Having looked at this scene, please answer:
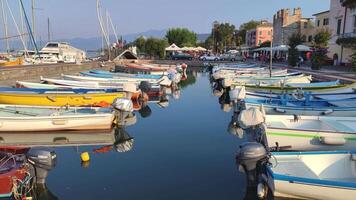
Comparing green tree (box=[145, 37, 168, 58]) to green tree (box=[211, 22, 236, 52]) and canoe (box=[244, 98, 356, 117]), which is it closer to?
green tree (box=[211, 22, 236, 52])

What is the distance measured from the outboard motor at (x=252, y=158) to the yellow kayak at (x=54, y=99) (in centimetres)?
944

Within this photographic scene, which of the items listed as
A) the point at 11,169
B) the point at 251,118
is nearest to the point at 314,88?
the point at 251,118

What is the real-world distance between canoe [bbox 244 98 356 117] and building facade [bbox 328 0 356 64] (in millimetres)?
23232

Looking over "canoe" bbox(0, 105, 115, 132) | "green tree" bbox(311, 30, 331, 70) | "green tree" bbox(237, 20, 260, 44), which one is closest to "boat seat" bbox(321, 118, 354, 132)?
"canoe" bbox(0, 105, 115, 132)

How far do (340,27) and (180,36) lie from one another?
46.5m

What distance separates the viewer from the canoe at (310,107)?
1293 cm

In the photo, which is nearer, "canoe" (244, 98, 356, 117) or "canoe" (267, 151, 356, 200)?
"canoe" (267, 151, 356, 200)

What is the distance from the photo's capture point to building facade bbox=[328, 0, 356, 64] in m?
36.5

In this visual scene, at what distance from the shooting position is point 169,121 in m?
17.1

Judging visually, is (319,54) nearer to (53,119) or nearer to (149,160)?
(149,160)

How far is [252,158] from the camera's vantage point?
7906 mm

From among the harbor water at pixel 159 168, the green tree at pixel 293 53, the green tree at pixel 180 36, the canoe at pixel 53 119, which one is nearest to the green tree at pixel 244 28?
the green tree at pixel 180 36

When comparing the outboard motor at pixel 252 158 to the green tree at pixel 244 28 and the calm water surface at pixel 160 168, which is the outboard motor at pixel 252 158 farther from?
the green tree at pixel 244 28

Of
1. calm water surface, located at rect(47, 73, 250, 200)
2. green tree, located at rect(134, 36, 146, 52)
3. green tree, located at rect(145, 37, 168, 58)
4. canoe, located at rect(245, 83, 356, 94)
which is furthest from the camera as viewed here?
green tree, located at rect(134, 36, 146, 52)
